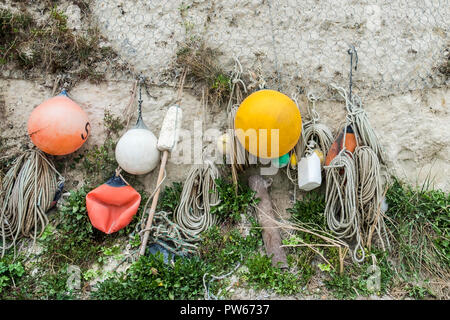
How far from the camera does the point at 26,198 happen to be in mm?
4660

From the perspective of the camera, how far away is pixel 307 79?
206 inches

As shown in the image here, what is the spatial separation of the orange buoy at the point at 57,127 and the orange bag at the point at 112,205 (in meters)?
0.59

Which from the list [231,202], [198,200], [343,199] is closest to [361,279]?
[343,199]

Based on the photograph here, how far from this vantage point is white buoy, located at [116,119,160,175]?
4.67 meters

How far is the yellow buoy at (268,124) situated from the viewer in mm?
4391

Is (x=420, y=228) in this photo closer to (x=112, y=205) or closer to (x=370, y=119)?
(x=370, y=119)

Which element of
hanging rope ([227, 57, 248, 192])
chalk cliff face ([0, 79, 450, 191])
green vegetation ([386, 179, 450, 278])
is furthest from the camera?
chalk cliff face ([0, 79, 450, 191])

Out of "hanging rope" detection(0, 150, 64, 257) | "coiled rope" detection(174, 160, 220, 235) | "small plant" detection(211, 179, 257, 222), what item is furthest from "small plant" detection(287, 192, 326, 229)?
"hanging rope" detection(0, 150, 64, 257)

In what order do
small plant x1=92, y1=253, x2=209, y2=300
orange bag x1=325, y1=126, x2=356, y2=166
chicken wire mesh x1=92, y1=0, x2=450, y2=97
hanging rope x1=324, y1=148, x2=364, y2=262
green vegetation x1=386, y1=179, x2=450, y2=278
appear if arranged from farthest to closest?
1. chicken wire mesh x1=92, y1=0, x2=450, y2=97
2. orange bag x1=325, y1=126, x2=356, y2=166
3. hanging rope x1=324, y1=148, x2=364, y2=262
4. green vegetation x1=386, y1=179, x2=450, y2=278
5. small plant x1=92, y1=253, x2=209, y2=300

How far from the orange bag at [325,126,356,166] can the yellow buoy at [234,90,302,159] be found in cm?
47

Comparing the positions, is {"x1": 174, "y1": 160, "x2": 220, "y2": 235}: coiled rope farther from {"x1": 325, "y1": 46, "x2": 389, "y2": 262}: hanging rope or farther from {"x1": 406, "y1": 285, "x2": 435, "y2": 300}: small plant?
{"x1": 406, "y1": 285, "x2": 435, "y2": 300}: small plant

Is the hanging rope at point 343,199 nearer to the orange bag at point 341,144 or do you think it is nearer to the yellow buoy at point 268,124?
the orange bag at point 341,144

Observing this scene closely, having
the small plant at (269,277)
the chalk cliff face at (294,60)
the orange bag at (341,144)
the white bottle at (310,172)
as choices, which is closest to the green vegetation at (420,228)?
the chalk cliff face at (294,60)

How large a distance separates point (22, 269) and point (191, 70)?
2867mm
